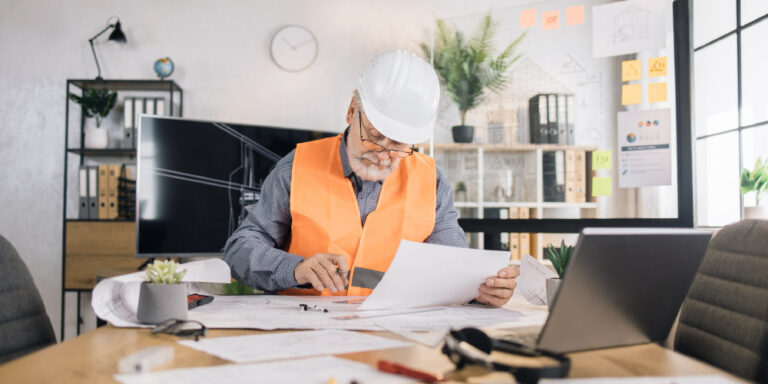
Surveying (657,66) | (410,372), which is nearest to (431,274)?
(410,372)

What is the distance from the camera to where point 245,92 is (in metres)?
4.04

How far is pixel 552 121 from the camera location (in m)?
2.60

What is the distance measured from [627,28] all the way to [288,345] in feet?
7.17

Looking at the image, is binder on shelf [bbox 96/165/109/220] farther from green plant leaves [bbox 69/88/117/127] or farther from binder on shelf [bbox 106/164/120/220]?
green plant leaves [bbox 69/88/117/127]

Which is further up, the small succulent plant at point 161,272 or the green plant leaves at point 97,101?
the green plant leaves at point 97,101

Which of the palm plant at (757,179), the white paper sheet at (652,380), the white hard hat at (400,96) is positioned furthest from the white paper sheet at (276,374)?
the palm plant at (757,179)

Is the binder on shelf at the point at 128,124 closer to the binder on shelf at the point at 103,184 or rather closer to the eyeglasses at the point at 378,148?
the binder on shelf at the point at 103,184

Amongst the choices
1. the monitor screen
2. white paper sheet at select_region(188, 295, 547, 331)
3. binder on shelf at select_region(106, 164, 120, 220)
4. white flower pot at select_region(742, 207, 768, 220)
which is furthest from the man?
binder on shelf at select_region(106, 164, 120, 220)

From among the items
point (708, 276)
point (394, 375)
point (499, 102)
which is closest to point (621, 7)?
point (499, 102)

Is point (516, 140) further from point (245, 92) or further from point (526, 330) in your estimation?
point (245, 92)

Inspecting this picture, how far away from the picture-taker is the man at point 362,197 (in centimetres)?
150

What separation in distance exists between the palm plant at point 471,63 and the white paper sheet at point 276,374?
222 centimetres

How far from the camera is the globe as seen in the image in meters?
3.82

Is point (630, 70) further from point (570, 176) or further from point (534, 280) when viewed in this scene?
point (534, 280)
